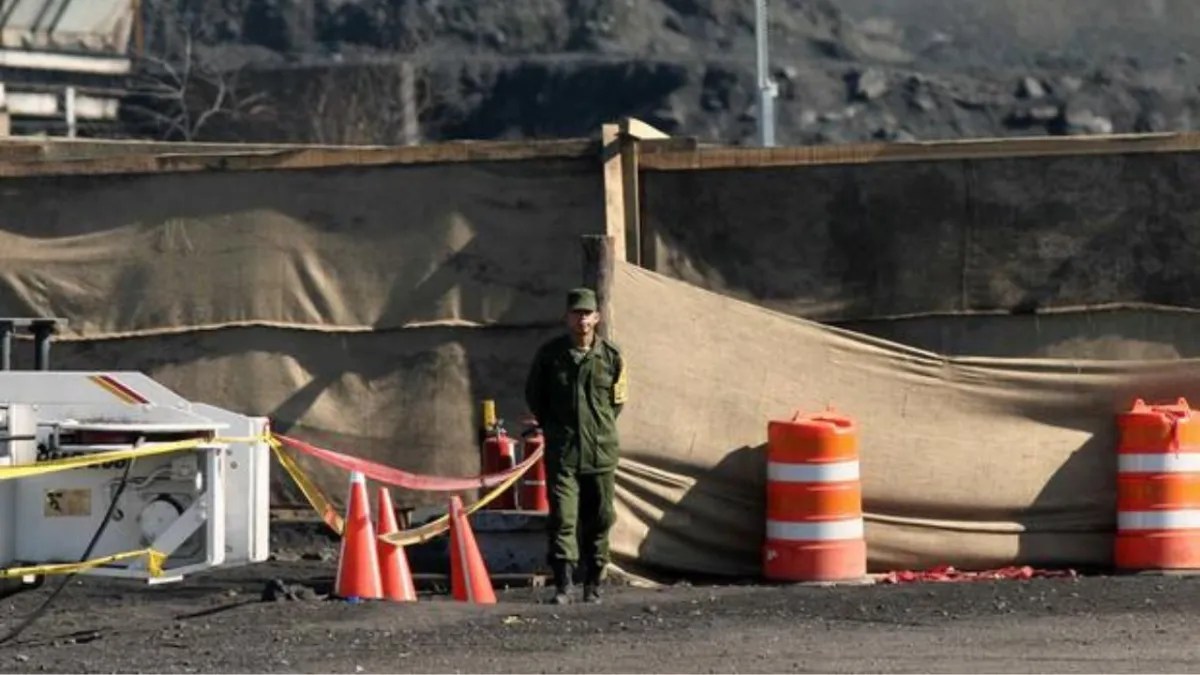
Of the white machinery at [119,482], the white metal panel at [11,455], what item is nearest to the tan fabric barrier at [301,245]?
the white machinery at [119,482]

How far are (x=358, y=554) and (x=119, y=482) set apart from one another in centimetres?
225

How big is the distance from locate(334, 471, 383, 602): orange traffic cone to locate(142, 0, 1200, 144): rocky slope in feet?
110

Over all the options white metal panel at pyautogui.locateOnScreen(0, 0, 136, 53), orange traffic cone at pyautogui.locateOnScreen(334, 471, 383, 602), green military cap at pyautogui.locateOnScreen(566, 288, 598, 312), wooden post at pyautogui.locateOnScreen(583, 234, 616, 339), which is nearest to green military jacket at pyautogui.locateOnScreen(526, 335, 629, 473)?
green military cap at pyautogui.locateOnScreen(566, 288, 598, 312)

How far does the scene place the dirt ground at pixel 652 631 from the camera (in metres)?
10.8

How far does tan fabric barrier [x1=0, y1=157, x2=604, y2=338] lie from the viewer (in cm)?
1552

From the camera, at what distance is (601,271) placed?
14078 mm

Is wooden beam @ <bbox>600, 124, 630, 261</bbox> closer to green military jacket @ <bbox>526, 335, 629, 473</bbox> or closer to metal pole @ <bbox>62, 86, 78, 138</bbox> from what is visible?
green military jacket @ <bbox>526, 335, 629, 473</bbox>

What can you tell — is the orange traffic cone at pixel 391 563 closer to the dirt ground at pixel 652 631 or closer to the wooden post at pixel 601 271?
the dirt ground at pixel 652 631

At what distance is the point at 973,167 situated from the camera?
15141 millimetres

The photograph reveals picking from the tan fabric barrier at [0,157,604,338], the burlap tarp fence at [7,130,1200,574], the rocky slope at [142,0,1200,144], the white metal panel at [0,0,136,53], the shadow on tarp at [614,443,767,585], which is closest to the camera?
the shadow on tarp at [614,443,767,585]

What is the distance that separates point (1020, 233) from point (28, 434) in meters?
6.59

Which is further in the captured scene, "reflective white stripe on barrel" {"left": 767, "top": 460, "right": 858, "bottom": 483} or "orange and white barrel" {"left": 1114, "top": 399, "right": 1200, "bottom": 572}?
"orange and white barrel" {"left": 1114, "top": 399, "right": 1200, "bottom": 572}

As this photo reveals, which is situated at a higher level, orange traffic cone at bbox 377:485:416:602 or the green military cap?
the green military cap

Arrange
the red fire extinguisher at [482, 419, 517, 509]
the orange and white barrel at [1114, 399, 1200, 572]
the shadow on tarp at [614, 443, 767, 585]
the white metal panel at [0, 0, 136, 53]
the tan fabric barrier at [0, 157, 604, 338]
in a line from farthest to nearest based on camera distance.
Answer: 1. the white metal panel at [0, 0, 136, 53]
2. the tan fabric barrier at [0, 157, 604, 338]
3. the red fire extinguisher at [482, 419, 517, 509]
4. the shadow on tarp at [614, 443, 767, 585]
5. the orange and white barrel at [1114, 399, 1200, 572]
